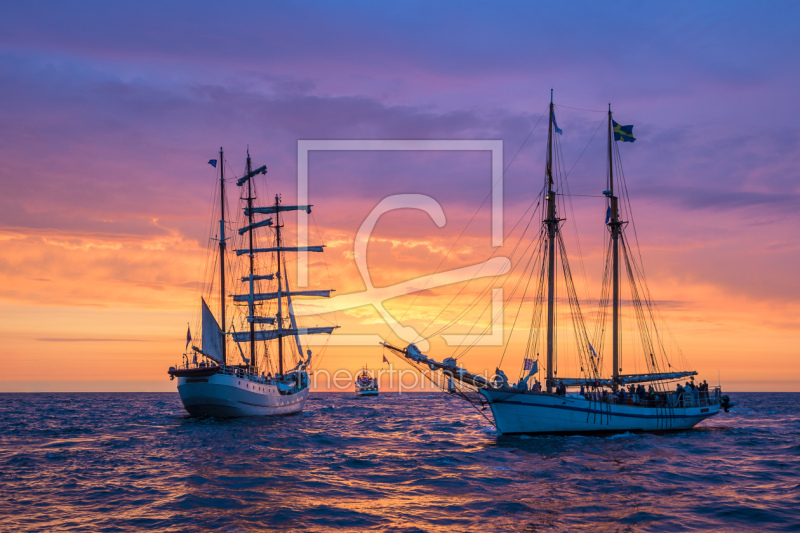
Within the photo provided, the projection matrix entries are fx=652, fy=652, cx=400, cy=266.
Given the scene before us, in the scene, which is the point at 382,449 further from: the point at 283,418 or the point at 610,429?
the point at 283,418

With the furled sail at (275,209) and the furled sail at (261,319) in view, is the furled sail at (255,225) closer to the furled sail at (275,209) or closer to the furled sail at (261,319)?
the furled sail at (275,209)

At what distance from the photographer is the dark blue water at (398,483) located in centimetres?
2456

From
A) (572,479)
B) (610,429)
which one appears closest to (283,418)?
(610,429)

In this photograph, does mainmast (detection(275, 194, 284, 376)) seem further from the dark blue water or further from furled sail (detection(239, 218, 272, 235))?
the dark blue water

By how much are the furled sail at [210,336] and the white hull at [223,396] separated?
5.39m

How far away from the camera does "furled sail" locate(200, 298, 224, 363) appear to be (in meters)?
73.5

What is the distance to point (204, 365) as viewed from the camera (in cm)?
7325

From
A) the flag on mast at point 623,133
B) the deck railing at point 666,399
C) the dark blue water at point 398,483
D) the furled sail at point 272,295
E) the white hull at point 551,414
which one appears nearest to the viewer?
the dark blue water at point 398,483

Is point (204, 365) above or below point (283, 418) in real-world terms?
above

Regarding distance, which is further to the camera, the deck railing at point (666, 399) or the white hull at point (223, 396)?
the white hull at point (223, 396)

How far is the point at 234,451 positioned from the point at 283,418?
3657 cm

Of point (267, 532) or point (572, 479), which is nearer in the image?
point (267, 532)

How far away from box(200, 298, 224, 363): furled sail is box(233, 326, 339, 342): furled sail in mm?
13115

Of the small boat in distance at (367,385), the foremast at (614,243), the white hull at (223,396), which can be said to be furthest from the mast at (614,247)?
the small boat in distance at (367,385)
